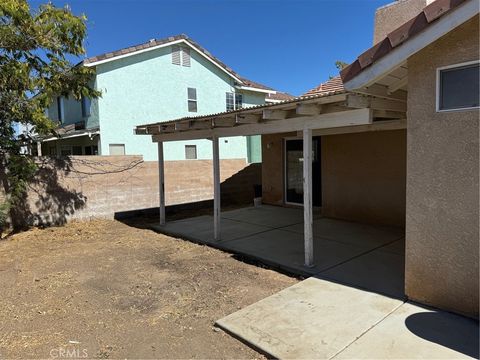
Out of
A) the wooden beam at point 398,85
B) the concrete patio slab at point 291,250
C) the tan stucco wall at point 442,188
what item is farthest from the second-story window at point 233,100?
the tan stucco wall at point 442,188

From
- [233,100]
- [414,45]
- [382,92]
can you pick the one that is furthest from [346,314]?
[233,100]

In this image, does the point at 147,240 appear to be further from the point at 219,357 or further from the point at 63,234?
the point at 219,357

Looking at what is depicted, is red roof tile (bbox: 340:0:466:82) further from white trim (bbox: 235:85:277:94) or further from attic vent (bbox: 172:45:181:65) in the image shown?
white trim (bbox: 235:85:277:94)

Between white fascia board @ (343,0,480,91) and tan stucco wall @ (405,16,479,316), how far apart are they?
208mm

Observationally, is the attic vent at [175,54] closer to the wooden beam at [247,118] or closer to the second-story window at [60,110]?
the second-story window at [60,110]

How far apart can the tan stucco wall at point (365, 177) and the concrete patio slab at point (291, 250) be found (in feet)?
6.96

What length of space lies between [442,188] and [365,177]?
4993 millimetres

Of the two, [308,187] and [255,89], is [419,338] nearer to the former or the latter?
[308,187]

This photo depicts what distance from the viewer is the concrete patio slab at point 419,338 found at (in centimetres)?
309

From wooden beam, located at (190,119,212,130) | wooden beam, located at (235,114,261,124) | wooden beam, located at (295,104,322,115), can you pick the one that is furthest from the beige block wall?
wooden beam, located at (295,104,322,115)

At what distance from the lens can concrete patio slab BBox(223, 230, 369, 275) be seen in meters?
5.63

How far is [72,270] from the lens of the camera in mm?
5852

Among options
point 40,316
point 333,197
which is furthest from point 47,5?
point 333,197

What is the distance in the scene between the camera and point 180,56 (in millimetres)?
16469
